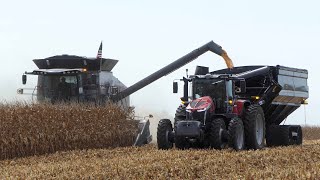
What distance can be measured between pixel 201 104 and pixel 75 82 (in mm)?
5562

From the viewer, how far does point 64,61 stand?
1888cm

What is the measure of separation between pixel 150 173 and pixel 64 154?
605cm

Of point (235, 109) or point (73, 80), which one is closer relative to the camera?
point (235, 109)

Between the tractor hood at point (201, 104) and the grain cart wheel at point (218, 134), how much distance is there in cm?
47

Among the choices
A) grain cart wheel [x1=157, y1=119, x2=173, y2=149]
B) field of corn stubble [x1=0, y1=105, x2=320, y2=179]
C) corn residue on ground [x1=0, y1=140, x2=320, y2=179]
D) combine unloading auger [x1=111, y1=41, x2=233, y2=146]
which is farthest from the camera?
combine unloading auger [x1=111, y1=41, x2=233, y2=146]

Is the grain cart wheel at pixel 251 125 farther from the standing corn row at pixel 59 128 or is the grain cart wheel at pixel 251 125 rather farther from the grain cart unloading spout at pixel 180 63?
the grain cart unloading spout at pixel 180 63

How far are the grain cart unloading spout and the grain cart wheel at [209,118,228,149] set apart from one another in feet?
22.5

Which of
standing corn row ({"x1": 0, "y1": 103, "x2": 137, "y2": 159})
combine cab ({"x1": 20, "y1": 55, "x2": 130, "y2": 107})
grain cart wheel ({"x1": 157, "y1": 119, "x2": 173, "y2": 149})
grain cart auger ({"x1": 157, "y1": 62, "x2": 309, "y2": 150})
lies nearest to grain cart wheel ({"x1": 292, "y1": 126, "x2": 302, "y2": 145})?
grain cart auger ({"x1": 157, "y1": 62, "x2": 309, "y2": 150})

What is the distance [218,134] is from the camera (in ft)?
44.3

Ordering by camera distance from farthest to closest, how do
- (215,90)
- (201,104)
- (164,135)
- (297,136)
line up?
(297,136)
(215,90)
(164,135)
(201,104)

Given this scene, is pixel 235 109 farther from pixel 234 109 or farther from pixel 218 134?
pixel 218 134

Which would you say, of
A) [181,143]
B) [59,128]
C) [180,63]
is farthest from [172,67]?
[181,143]

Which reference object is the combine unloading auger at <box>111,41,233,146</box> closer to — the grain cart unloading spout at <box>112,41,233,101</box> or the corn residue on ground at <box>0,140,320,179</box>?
the grain cart unloading spout at <box>112,41,233,101</box>

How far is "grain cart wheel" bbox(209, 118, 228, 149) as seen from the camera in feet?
44.3
